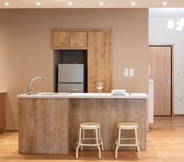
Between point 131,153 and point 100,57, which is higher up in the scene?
point 100,57

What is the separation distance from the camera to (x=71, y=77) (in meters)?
6.18

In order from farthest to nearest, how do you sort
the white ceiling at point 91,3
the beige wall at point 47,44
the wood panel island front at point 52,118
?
the beige wall at point 47,44, the white ceiling at point 91,3, the wood panel island front at point 52,118

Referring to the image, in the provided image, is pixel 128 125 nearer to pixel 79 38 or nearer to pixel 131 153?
pixel 131 153

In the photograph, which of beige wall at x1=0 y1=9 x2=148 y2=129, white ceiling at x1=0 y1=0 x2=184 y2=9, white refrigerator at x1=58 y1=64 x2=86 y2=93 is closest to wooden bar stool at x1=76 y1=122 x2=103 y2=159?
white refrigerator at x1=58 y1=64 x2=86 y2=93

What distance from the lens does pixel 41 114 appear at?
14.2 ft

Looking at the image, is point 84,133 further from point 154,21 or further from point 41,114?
point 154,21

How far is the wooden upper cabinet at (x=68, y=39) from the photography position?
239 inches

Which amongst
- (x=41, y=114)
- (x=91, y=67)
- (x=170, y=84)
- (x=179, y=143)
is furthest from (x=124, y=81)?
(x=170, y=84)

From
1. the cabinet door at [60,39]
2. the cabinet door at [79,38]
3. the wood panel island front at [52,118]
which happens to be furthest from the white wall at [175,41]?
the wood panel island front at [52,118]

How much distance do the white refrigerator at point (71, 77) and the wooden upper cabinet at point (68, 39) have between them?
0.41 meters

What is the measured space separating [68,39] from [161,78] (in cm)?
369

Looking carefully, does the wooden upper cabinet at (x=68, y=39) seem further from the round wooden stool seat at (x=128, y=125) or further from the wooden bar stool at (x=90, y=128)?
the round wooden stool seat at (x=128, y=125)

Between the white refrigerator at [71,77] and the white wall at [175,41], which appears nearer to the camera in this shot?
the white refrigerator at [71,77]

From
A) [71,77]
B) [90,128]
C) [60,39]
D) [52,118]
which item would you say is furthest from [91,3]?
[90,128]
